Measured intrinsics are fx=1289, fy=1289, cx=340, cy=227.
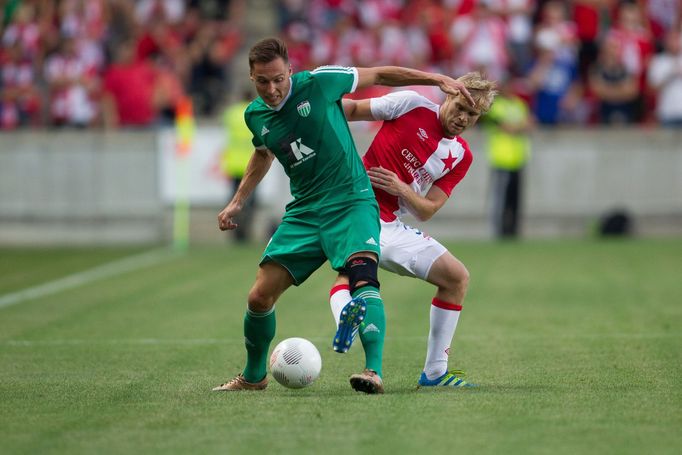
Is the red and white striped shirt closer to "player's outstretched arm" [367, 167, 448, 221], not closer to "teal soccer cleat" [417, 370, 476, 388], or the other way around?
"player's outstretched arm" [367, 167, 448, 221]

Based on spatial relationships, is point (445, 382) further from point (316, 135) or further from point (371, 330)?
point (316, 135)

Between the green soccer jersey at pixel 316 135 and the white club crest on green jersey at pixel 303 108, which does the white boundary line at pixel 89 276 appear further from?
the white club crest on green jersey at pixel 303 108

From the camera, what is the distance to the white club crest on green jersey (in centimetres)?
737

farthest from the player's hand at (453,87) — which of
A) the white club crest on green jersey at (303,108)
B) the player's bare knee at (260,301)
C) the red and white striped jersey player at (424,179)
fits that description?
the player's bare knee at (260,301)

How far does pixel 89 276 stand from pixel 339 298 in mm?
9149

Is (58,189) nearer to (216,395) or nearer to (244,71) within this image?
(244,71)

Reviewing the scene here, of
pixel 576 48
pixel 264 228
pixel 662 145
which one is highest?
pixel 576 48

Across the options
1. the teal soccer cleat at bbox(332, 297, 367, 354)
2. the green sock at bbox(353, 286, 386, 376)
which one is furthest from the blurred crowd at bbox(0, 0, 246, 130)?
the teal soccer cleat at bbox(332, 297, 367, 354)

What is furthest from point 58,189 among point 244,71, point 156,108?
point 244,71

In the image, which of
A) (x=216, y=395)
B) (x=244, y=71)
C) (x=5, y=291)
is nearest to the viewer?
(x=216, y=395)

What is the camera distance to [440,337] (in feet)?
26.0

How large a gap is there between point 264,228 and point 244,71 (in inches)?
175

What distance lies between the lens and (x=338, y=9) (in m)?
23.7

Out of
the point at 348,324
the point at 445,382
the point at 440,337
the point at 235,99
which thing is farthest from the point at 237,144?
the point at 348,324
